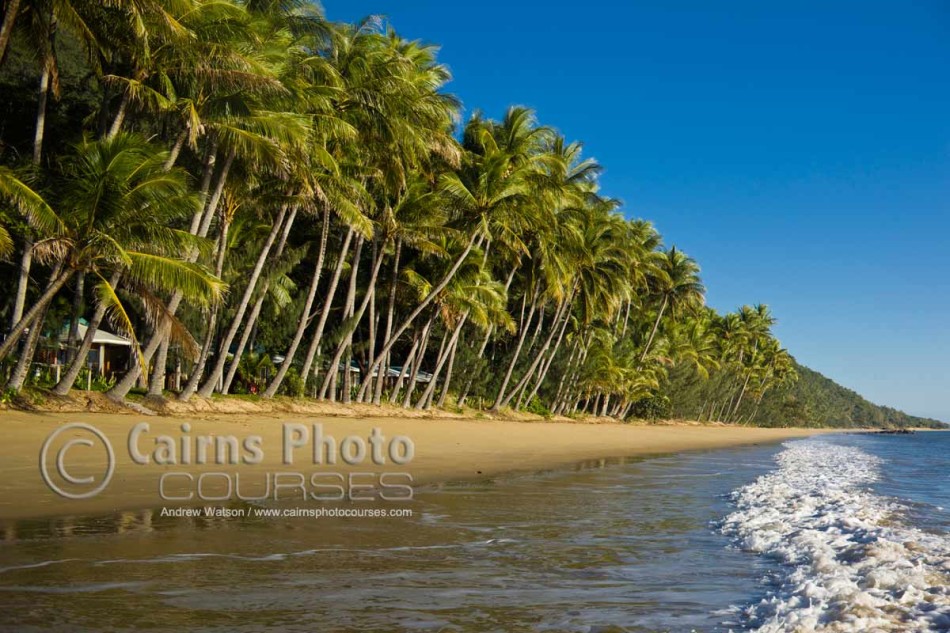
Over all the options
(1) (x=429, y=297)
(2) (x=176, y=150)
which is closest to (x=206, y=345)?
(2) (x=176, y=150)

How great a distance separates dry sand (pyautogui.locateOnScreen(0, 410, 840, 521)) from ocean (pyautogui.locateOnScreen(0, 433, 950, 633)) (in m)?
1.29

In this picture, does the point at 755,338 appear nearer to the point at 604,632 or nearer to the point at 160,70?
the point at 160,70

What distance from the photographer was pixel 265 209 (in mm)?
20438

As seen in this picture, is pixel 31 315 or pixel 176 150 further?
pixel 176 150

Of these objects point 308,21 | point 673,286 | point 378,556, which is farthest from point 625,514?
point 673,286

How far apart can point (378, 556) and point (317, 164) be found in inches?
559

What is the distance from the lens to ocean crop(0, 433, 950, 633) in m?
4.43

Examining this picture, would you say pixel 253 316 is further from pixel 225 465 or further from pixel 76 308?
pixel 225 465

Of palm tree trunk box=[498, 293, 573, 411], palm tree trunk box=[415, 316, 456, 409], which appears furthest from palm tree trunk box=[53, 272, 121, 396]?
palm tree trunk box=[498, 293, 573, 411]

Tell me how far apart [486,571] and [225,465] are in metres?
6.18

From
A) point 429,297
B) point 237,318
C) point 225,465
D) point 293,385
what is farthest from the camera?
point 429,297

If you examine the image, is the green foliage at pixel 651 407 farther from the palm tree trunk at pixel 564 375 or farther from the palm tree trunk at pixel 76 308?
the palm tree trunk at pixel 76 308

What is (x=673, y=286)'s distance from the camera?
48625 mm

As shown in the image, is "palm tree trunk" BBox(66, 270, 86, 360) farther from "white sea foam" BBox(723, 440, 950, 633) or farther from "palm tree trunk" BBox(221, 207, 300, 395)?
"white sea foam" BBox(723, 440, 950, 633)
